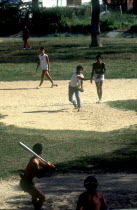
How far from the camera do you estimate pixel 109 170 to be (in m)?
14.9

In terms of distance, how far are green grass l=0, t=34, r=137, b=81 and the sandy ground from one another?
317 centimetres

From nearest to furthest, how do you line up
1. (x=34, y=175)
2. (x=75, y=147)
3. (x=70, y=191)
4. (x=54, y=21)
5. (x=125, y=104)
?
1. (x=34, y=175)
2. (x=70, y=191)
3. (x=75, y=147)
4. (x=125, y=104)
5. (x=54, y=21)

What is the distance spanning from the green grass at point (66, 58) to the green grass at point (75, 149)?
14095mm

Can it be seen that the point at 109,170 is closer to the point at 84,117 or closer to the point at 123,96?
the point at 84,117

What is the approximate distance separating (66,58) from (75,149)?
85.7 feet

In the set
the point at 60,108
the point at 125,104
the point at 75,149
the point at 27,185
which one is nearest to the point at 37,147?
the point at 27,185

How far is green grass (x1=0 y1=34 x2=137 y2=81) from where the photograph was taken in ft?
118

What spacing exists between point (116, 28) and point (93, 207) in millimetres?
56740

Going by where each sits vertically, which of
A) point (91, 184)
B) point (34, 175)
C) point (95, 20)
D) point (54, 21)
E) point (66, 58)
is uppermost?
point (91, 184)

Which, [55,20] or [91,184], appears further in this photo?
[55,20]

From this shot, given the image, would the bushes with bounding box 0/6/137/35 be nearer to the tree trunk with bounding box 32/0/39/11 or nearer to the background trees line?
the background trees line

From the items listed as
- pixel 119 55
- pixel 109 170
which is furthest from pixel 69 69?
pixel 109 170

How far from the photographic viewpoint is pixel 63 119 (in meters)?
23.1

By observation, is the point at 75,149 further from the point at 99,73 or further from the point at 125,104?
the point at 99,73
